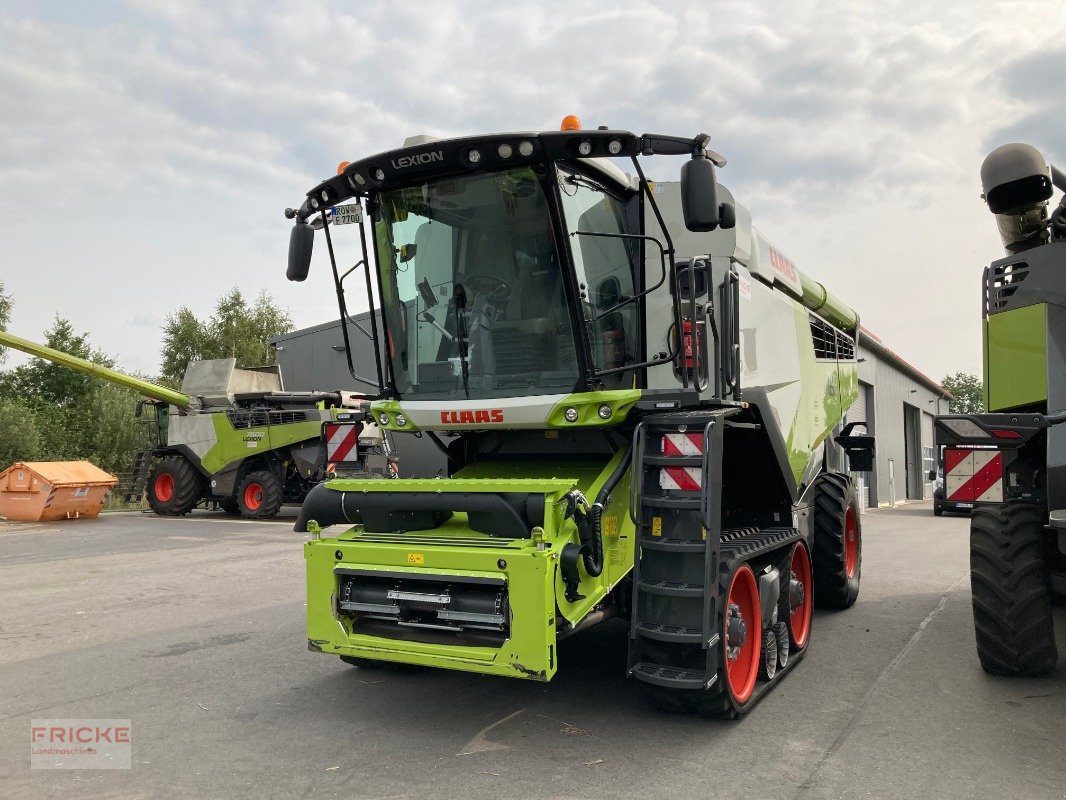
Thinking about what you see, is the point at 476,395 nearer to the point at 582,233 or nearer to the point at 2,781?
the point at 582,233

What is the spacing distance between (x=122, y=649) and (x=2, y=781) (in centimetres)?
257

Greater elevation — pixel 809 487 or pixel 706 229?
pixel 706 229

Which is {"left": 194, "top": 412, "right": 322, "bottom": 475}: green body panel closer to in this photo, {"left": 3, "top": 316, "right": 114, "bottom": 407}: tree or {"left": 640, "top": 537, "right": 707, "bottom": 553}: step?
{"left": 640, "top": 537, "right": 707, "bottom": 553}: step

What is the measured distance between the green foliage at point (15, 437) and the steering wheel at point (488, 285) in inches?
1417

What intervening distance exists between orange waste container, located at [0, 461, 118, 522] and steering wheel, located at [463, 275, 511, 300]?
1547 centimetres

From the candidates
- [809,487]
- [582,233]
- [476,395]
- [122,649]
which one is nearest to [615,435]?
[476,395]

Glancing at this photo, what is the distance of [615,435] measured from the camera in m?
5.18

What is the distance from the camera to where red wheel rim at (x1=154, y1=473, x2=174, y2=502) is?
63.1 feet

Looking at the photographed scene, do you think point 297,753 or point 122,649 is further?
point 122,649

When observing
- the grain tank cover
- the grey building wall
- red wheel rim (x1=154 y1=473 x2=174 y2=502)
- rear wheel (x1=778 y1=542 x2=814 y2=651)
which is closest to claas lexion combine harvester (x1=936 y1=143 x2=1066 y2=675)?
rear wheel (x1=778 y1=542 x2=814 y2=651)

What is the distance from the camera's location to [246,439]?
1788 cm

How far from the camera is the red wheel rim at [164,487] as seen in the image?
63.1ft

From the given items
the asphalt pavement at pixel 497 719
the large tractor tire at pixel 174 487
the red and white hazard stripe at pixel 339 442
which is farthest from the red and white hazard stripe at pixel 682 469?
the large tractor tire at pixel 174 487

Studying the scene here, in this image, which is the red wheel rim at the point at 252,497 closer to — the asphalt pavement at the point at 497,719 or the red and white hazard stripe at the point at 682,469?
the asphalt pavement at the point at 497,719
